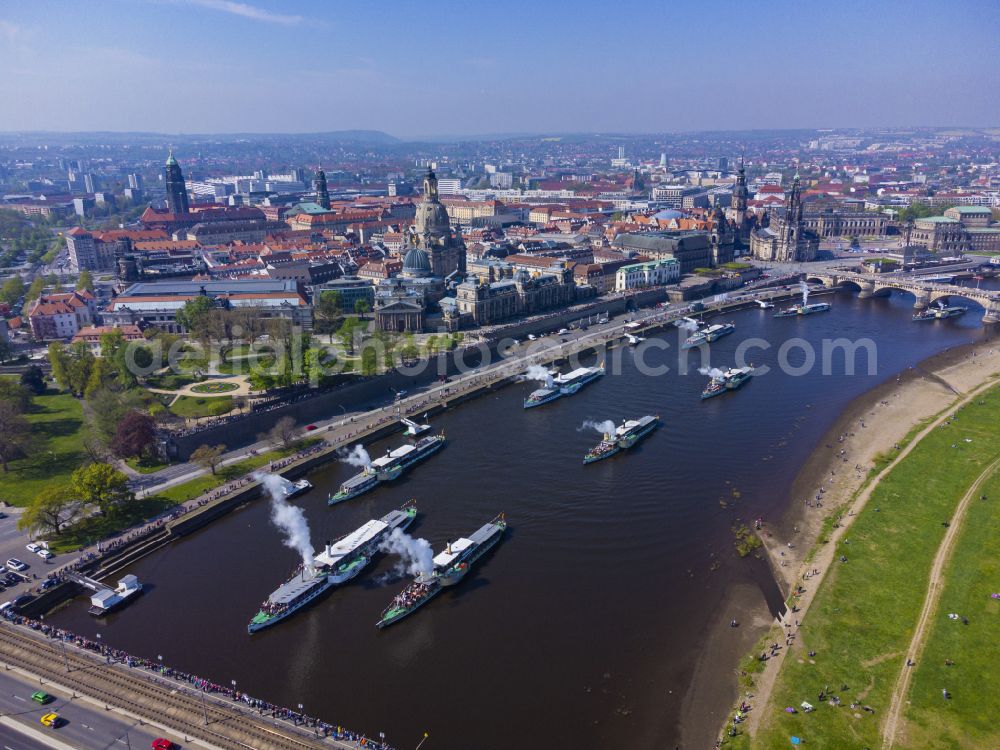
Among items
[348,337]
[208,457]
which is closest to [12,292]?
[348,337]

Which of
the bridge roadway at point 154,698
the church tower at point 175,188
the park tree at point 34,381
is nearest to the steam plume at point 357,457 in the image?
the bridge roadway at point 154,698

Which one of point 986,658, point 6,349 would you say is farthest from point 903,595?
point 6,349

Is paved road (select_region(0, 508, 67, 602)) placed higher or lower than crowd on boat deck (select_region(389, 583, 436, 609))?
higher

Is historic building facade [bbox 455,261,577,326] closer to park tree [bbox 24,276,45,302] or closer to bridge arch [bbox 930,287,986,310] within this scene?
bridge arch [bbox 930,287,986,310]

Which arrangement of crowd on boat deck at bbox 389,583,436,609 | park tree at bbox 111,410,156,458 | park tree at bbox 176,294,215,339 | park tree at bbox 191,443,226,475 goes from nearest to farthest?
crowd on boat deck at bbox 389,583,436,609 < park tree at bbox 191,443,226,475 < park tree at bbox 111,410,156,458 < park tree at bbox 176,294,215,339

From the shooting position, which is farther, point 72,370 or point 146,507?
point 72,370

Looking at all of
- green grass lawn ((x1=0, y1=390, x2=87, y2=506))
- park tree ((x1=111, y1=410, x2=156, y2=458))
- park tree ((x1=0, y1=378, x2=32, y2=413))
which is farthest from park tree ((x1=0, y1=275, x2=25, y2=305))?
park tree ((x1=111, y1=410, x2=156, y2=458))

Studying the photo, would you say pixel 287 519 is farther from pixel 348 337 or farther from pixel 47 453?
pixel 348 337
